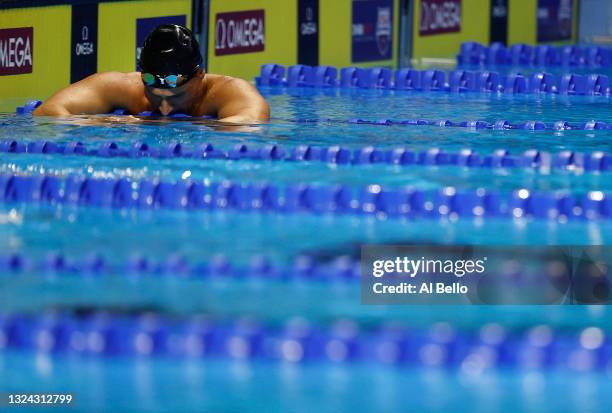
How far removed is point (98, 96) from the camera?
6246 mm

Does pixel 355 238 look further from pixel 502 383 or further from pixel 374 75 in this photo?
pixel 374 75

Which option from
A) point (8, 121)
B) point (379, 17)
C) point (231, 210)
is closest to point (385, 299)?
point (231, 210)

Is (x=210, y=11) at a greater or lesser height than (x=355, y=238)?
greater

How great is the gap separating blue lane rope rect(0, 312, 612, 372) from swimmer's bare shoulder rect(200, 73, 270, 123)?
2.89 m

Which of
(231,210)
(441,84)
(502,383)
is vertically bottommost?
(502,383)

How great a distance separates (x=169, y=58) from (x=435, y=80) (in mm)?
3005

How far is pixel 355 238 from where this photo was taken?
14.3ft

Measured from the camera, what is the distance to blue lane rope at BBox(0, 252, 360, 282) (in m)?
3.87

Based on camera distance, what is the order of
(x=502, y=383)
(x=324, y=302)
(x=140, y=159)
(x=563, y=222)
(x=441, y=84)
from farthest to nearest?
(x=441, y=84) → (x=140, y=159) → (x=563, y=222) → (x=324, y=302) → (x=502, y=383)

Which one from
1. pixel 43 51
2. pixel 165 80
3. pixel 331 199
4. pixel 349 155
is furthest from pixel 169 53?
pixel 43 51

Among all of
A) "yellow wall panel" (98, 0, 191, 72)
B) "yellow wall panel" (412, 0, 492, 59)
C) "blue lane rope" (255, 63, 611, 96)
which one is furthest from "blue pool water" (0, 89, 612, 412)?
"yellow wall panel" (412, 0, 492, 59)

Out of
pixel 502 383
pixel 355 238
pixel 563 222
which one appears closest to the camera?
pixel 502 383

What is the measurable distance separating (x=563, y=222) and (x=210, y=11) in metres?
4.53

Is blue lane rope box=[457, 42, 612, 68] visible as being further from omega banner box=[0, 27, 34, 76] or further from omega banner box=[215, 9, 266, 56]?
omega banner box=[0, 27, 34, 76]
